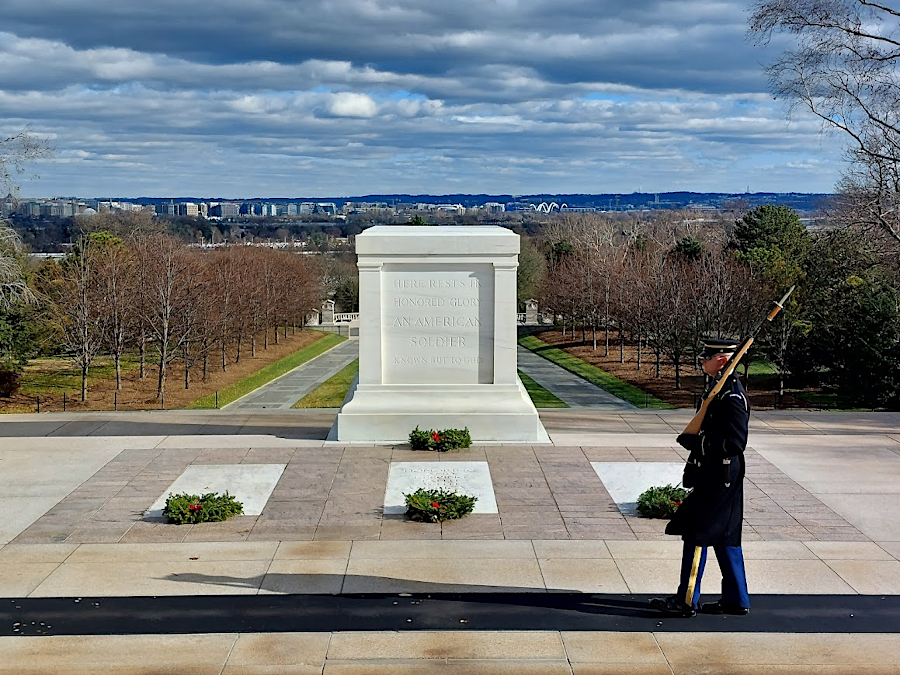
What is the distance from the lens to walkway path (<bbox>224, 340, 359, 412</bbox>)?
99.6 feet

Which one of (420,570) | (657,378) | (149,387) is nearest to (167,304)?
(149,387)

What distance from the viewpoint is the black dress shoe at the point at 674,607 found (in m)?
7.15

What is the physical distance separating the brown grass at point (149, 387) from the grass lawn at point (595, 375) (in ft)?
48.6

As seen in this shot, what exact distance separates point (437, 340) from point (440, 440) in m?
1.59

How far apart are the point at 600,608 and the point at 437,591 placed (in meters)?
1.34

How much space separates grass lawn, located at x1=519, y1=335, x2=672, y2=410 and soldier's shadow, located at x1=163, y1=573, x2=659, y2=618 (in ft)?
64.3

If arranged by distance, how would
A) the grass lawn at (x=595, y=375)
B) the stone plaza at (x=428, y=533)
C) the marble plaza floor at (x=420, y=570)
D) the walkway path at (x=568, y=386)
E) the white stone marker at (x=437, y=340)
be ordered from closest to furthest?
1. the marble plaza floor at (x=420, y=570)
2. the stone plaza at (x=428, y=533)
3. the white stone marker at (x=437, y=340)
4. the walkway path at (x=568, y=386)
5. the grass lawn at (x=595, y=375)

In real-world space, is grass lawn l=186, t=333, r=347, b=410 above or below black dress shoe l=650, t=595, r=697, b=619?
below

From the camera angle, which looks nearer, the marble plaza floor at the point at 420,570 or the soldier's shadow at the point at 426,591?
the marble plaza floor at the point at 420,570

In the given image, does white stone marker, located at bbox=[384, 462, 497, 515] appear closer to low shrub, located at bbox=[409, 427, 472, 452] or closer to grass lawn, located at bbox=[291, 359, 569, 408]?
low shrub, located at bbox=[409, 427, 472, 452]

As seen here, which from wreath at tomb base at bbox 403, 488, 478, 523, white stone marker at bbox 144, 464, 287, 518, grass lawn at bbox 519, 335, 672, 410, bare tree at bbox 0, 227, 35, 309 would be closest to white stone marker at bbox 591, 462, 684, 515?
wreath at tomb base at bbox 403, 488, 478, 523

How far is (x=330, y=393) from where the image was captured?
110 feet

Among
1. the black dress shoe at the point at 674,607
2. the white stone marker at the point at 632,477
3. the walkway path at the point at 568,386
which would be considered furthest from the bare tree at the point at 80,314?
the black dress shoe at the point at 674,607

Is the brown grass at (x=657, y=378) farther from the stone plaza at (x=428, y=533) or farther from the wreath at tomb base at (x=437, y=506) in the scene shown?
the wreath at tomb base at (x=437, y=506)
